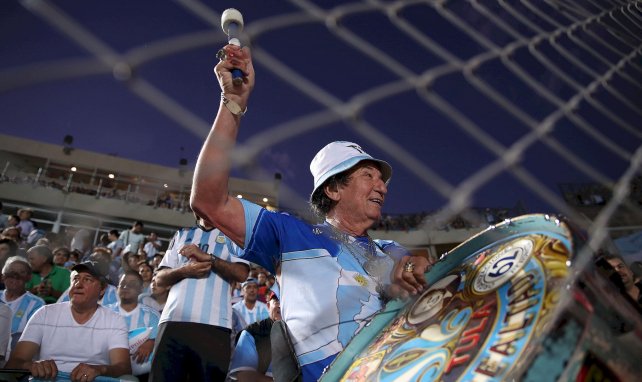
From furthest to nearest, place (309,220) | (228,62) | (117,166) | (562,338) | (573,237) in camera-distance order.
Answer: (117,166) < (309,220) < (228,62) < (573,237) < (562,338)

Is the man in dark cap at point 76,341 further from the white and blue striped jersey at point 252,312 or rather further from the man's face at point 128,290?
the white and blue striped jersey at point 252,312

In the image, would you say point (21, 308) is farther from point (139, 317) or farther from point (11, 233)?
point (11, 233)

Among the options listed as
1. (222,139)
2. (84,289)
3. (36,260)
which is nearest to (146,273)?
(36,260)

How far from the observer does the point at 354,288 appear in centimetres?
147

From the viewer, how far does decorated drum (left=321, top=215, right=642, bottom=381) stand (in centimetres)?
71

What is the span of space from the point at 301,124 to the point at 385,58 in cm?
78

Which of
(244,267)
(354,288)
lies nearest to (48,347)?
(244,267)

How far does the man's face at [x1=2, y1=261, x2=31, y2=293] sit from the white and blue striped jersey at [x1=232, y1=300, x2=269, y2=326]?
1.90 m

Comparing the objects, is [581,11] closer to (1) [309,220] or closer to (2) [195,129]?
(1) [309,220]

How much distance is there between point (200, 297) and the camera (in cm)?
289

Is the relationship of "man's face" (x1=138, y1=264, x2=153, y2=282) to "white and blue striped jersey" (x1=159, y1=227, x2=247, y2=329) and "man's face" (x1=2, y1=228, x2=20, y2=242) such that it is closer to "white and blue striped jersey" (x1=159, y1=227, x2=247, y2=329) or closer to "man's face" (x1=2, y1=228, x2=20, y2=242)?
"man's face" (x1=2, y1=228, x2=20, y2=242)

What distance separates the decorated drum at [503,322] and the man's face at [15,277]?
3.78 metres

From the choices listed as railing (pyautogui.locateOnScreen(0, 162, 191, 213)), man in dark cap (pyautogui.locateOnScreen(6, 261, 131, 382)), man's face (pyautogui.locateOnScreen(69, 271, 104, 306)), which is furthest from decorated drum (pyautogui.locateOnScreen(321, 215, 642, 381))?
railing (pyautogui.locateOnScreen(0, 162, 191, 213))

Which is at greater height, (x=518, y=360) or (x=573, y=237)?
(x=573, y=237)
